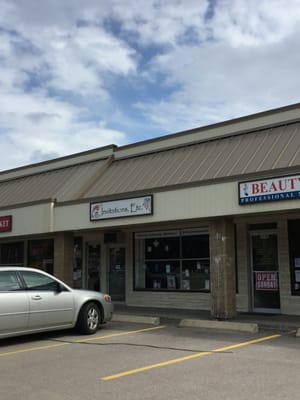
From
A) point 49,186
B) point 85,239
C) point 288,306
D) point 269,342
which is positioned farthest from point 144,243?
point 269,342

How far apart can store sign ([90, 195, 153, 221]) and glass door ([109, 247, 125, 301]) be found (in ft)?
11.2

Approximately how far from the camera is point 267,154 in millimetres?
12969

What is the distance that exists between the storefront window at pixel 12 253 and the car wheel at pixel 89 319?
406 inches

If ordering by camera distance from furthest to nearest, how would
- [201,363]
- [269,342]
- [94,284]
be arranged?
[94,284] → [269,342] → [201,363]

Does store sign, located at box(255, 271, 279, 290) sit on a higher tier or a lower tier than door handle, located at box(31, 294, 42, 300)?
higher

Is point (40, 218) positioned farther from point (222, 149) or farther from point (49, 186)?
point (222, 149)

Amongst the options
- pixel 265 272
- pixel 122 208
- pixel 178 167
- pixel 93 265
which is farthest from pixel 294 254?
pixel 93 265

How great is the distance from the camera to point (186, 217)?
12914 mm

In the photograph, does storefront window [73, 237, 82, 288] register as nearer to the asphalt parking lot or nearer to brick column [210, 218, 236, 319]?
brick column [210, 218, 236, 319]

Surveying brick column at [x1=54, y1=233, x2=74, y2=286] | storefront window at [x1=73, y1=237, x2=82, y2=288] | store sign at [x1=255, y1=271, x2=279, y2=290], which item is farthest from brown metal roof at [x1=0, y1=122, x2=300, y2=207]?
store sign at [x1=255, y1=271, x2=279, y2=290]

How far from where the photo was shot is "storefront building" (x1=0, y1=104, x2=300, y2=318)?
12.5 metres

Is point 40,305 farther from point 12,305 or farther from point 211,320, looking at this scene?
point 211,320

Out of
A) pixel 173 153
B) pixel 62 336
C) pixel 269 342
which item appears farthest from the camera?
pixel 173 153

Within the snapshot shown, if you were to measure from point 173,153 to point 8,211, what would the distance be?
6311mm
